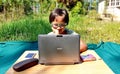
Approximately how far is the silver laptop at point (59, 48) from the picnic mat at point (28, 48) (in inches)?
45.2

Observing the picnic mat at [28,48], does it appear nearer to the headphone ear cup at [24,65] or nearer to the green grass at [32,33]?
the headphone ear cup at [24,65]

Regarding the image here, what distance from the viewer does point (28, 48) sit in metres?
3.95

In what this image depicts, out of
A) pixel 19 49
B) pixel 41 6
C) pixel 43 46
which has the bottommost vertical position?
pixel 19 49

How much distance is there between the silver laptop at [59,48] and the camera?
1.92 m

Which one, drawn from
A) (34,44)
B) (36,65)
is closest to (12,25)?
(34,44)

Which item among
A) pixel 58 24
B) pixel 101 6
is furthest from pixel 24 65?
pixel 101 6

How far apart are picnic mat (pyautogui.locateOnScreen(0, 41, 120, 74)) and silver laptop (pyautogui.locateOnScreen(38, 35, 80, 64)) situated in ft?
3.77

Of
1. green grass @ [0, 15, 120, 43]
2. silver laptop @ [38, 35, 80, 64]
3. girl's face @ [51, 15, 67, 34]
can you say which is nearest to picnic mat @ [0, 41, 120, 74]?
girl's face @ [51, 15, 67, 34]

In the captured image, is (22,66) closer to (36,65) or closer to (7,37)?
(36,65)

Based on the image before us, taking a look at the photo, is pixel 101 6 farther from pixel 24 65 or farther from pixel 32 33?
pixel 24 65

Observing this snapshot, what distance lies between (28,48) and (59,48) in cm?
208

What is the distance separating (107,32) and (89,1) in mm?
8046

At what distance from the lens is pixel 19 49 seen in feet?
12.6

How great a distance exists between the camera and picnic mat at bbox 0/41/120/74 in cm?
325
